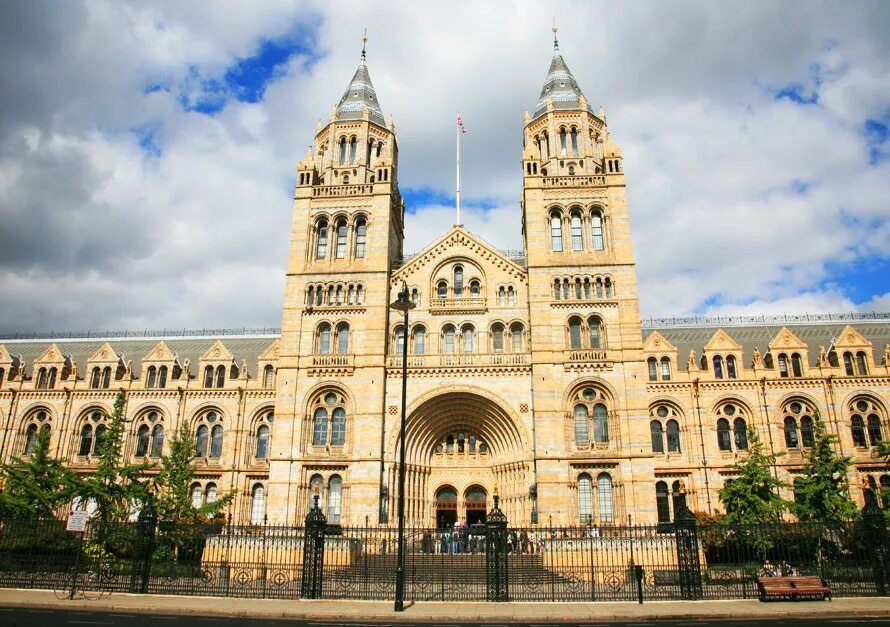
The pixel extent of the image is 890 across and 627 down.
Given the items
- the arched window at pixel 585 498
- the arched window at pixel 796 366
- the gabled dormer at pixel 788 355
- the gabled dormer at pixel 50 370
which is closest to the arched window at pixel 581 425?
the arched window at pixel 585 498

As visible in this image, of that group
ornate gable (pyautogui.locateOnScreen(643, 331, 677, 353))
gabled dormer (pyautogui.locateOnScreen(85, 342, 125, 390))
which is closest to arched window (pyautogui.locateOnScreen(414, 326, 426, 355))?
ornate gable (pyautogui.locateOnScreen(643, 331, 677, 353))

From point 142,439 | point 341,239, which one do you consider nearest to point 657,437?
point 341,239

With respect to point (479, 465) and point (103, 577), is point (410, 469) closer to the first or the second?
point (479, 465)

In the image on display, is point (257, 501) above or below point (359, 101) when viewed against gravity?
below

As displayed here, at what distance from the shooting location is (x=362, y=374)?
36.4 m

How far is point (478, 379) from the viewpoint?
36281 mm

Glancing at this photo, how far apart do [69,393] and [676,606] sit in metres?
44.9

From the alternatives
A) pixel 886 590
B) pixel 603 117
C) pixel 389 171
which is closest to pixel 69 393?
pixel 389 171

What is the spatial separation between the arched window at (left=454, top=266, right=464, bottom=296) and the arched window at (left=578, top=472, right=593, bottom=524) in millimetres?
13116

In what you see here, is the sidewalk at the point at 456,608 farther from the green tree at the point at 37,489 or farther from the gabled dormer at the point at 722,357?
the gabled dormer at the point at 722,357

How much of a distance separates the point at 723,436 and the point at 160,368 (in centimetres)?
4135

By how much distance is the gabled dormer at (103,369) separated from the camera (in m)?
47.4

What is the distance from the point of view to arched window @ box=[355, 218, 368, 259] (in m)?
39.6

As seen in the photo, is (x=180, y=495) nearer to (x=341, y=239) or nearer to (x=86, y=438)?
(x=341, y=239)
